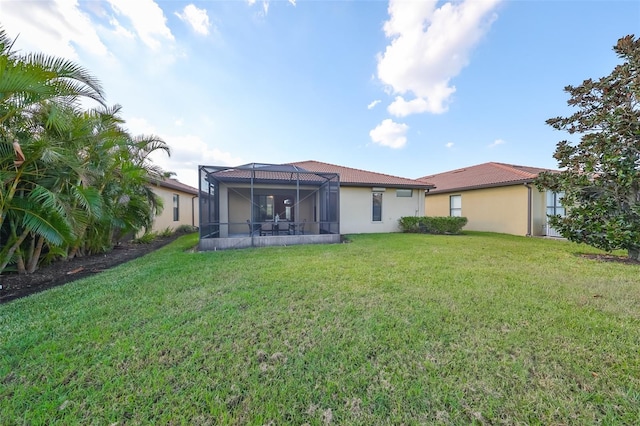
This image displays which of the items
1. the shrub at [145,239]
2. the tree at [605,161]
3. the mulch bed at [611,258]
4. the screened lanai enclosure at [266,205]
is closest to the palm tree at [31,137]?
the screened lanai enclosure at [266,205]

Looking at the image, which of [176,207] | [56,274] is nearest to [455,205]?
[176,207]

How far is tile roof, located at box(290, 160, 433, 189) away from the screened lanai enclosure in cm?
152

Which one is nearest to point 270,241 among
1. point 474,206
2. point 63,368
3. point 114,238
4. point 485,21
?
point 114,238

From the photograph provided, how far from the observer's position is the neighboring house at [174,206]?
41.5ft

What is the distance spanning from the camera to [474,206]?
14.5 metres

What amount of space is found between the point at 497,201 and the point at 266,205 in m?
13.1

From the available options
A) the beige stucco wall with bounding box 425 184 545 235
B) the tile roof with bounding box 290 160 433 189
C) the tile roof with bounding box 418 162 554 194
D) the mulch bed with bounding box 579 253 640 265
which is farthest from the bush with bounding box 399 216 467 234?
the mulch bed with bounding box 579 253 640 265

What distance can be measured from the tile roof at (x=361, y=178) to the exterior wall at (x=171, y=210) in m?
7.37

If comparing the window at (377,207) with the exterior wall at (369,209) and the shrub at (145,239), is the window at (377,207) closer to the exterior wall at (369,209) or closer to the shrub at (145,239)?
the exterior wall at (369,209)

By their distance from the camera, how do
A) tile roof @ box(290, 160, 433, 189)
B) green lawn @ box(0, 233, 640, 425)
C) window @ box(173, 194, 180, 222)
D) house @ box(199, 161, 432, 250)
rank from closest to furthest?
green lawn @ box(0, 233, 640, 425), house @ box(199, 161, 432, 250), tile roof @ box(290, 160, 433, 189), window @ box(173, 194, 180, 222)

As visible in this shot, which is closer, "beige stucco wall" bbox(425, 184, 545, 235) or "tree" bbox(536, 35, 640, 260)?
"tree" bbox(536, 35, 640, 260)

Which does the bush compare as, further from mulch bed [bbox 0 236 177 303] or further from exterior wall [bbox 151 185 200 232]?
mulch bed [bbox 0 236 177 303]

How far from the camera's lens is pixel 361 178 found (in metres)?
13.2

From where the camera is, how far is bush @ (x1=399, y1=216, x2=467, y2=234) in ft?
40.3
